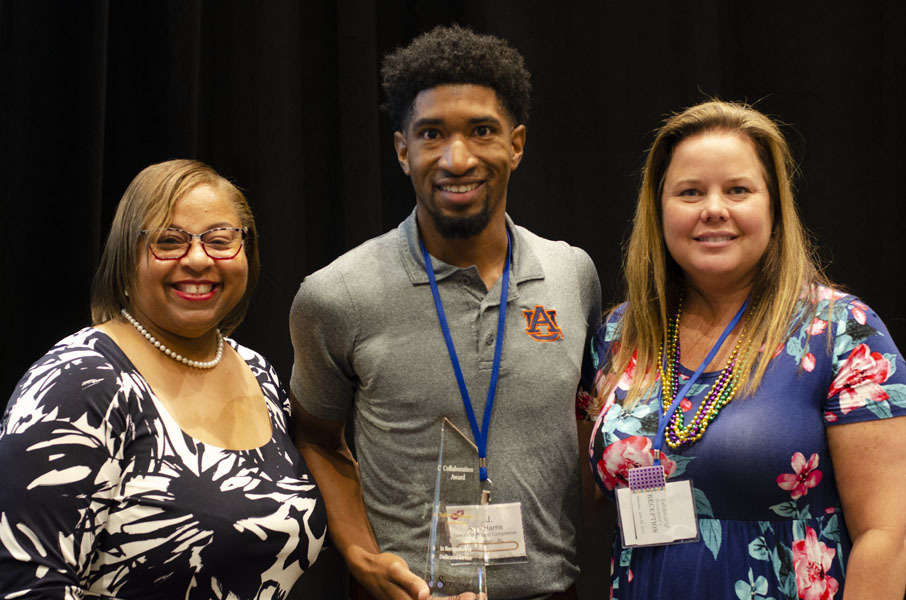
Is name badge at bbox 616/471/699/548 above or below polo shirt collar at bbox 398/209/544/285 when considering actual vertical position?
below

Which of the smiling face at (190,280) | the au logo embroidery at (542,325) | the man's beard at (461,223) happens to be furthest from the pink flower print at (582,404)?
the smiling face at (190,280)

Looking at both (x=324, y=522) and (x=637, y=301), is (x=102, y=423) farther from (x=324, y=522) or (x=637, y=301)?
(x=637, y=301)

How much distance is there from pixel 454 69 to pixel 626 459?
92 centimetres

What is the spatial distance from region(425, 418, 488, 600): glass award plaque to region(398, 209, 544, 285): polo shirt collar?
1.21ft

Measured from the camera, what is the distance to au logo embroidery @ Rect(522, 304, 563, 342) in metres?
2.07

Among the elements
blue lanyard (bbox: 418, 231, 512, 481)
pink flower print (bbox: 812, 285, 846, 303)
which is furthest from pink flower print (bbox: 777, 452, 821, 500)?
blue lanyard (bbox: 418, 231, 512, 481)

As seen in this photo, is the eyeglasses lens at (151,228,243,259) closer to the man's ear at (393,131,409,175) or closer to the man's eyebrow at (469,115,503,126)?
the man's ear at (393,131,409,175)

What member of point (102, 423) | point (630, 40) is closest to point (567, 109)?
point (630, 40)

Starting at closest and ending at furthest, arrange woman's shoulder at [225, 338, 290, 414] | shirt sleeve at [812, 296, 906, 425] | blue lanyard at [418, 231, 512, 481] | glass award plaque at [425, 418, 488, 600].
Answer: shirt sleeve at [812, 296, 906, 425], glass award plaque at [425, 418, 488, 600], blue lanyard at [418, 231, 512, 481], woman's shoulder at [225, 338, 290, 414]

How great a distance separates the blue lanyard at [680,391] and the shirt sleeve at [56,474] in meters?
1.04

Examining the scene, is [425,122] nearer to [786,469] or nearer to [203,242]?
[203,242]

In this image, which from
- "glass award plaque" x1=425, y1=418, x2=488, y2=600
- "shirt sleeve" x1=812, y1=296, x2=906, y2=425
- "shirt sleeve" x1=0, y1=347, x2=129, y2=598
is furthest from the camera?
"glass award plaque" x1=425, y1=418, x2=488, y2=600

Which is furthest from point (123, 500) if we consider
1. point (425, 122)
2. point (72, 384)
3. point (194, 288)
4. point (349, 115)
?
point (349, 115)

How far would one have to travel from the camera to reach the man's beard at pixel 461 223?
2.07m
